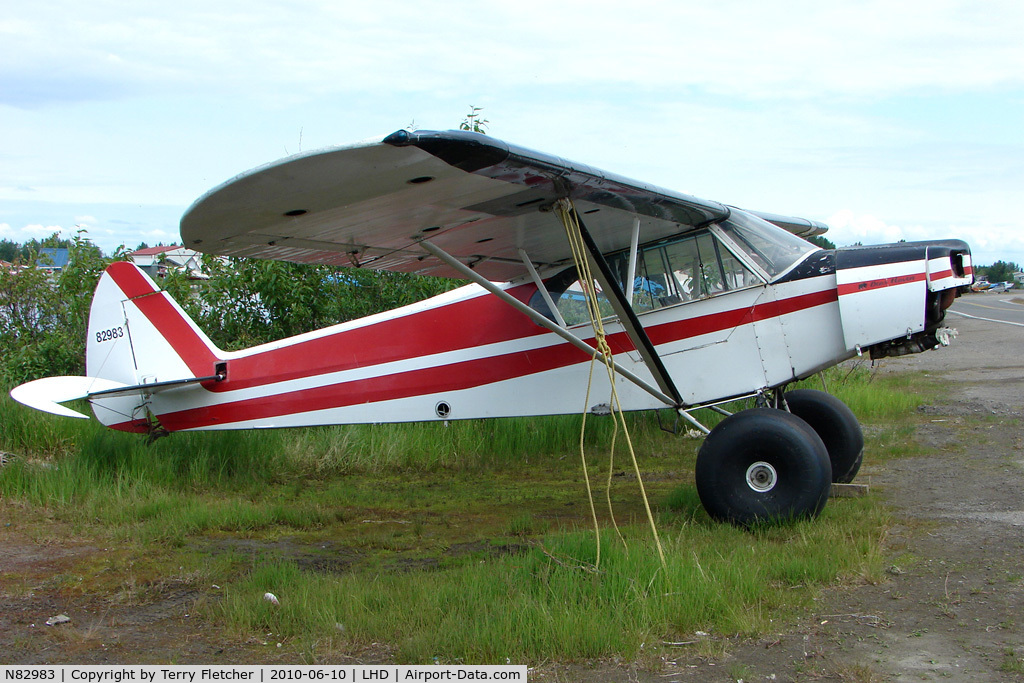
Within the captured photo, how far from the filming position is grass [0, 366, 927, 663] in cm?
385

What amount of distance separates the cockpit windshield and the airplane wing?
0.20m

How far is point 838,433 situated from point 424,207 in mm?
4026

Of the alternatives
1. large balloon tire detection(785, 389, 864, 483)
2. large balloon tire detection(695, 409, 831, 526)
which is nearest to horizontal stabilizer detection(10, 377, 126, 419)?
large balloon tire detection(695, 409, 831, 526)

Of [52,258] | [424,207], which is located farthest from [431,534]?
[52,258]

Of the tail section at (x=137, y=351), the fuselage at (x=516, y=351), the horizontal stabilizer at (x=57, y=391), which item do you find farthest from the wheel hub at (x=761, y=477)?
the horizontal stabilizer at (x=57, y=391)

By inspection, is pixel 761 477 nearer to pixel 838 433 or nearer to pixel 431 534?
pixel 838 433

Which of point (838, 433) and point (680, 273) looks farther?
point (838, 433)

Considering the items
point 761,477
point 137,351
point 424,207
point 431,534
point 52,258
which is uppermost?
point 52,258

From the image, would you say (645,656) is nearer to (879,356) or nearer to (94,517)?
(879,356)

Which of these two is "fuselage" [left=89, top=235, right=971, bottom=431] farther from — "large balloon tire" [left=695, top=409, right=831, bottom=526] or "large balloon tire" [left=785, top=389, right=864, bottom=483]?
"large balloon tire" [left=785, top=389, right=864, bottom=483]

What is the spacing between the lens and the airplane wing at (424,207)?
3.88 meters

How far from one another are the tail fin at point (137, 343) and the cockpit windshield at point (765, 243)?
503 centimetres

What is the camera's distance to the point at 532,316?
236 inches

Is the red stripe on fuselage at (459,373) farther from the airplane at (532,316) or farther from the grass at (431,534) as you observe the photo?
the grass at (431,534)
